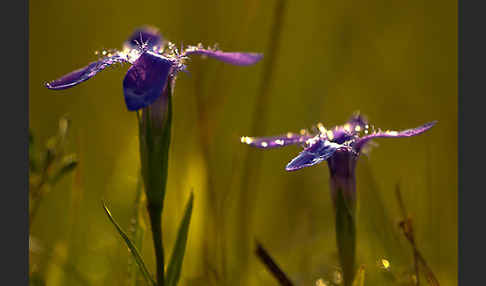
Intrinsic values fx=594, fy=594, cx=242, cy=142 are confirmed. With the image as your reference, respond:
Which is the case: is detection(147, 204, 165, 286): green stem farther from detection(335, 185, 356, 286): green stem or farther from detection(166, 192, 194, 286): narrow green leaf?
detection(335, 185, 356, 286): green stem

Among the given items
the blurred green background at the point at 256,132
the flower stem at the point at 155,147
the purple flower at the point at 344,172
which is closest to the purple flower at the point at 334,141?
the purple flower at the point at 344,172

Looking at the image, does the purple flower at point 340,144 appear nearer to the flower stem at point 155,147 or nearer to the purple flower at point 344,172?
the purple flower at point 344,172

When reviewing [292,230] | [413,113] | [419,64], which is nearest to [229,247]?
[292,230]

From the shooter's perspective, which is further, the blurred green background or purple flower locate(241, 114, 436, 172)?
the blurred green background

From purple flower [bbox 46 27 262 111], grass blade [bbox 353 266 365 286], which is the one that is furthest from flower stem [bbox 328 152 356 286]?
purple flower [bbox 46 27 262 111]

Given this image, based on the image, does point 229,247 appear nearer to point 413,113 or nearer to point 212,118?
point 212,118

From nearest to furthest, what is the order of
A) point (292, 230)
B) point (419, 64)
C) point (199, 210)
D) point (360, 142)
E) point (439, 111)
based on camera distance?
1. point (360, 142)
2. point (199, 210)
3. point (292, 230)
4. point (439, 111)
5. point (419, 64)
